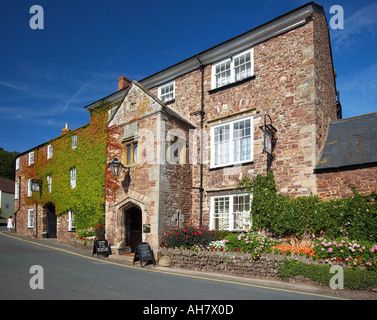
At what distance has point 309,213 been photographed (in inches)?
432

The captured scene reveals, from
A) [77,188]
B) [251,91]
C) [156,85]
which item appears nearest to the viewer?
[251,91]

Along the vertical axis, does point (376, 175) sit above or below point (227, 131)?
below

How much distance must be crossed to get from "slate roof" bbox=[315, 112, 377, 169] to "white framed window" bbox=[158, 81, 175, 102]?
8338 millimetres

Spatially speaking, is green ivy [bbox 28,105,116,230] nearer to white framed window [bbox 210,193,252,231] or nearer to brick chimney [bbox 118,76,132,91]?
brick chimney [bbox 118,76,132,91]

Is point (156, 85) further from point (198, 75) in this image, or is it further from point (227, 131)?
point (227, 131)

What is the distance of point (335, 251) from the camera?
Answer: 9219mm

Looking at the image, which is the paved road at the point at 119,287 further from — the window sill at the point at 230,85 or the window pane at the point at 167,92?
the window pane at the point at 167,92

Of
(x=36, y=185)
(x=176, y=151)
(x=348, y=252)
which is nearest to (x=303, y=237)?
(x=348, y=252)

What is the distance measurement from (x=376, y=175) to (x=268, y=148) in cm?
370

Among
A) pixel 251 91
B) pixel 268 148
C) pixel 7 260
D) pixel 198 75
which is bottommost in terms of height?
pixel 7 260

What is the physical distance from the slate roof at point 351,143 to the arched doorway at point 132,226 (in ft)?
29.3

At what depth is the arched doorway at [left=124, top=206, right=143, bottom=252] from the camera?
15.1m
